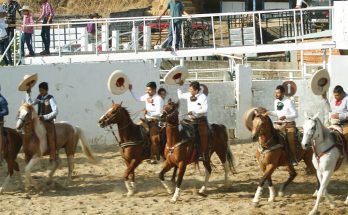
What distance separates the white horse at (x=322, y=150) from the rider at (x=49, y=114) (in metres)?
4.70

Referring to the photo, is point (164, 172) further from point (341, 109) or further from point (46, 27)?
point (46, 27)

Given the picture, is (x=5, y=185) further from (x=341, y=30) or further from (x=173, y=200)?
(x=341, y=30)

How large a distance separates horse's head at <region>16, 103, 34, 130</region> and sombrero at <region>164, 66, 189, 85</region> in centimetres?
257

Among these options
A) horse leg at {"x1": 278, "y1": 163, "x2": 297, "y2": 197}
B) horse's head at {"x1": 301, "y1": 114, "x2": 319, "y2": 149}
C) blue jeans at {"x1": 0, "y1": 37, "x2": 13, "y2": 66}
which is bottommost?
horse leg at {"x1": 278, "y1": 163, "x2": 297, "y2": 197}

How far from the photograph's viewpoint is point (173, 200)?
14.0 metres

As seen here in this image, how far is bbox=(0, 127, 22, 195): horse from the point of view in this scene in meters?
14.9

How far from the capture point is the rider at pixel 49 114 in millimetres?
15051

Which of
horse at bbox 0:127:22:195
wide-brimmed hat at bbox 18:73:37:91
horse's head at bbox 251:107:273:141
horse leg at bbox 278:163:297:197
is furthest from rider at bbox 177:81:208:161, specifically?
horse at bbox 0:127:22:195

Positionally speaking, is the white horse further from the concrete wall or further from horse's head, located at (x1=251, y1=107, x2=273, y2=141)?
the concrete wall

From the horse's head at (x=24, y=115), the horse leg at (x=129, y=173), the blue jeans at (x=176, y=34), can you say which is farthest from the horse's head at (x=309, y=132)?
the blue jeans at (x=176, y=34)

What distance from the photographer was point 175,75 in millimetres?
15328

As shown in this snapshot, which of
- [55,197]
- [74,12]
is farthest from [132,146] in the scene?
[74,12]

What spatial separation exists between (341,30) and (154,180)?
8002 mm

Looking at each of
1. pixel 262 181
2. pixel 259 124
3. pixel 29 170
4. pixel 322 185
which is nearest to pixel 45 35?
pixel 29 170
